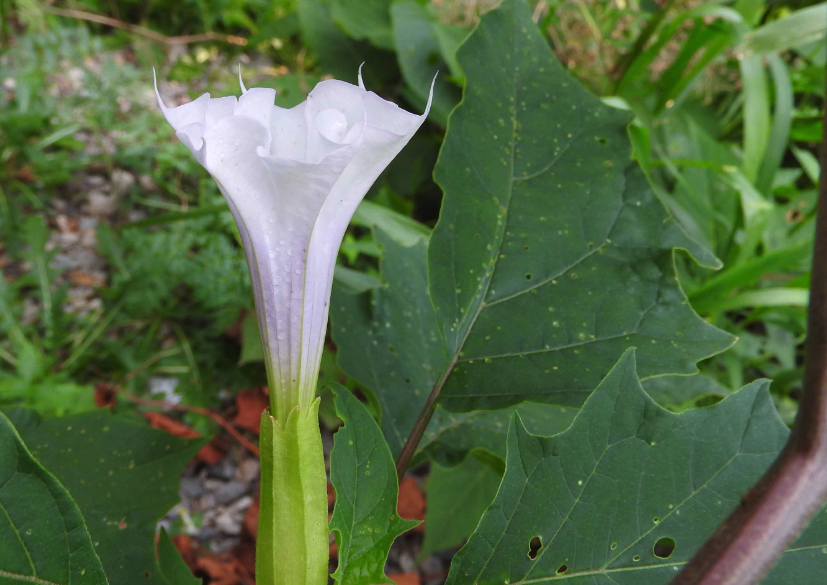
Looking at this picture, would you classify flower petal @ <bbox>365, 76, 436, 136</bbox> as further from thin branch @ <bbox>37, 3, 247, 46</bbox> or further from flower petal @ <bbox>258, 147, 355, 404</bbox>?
thin branch @ <bbox>37, 3, 247, 46</bbox>

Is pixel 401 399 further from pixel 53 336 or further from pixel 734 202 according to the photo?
pixel 734 202

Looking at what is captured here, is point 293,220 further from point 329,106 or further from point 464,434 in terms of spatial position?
point 464,434

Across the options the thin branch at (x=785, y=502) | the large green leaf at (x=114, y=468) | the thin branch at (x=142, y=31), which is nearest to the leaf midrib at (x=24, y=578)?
the large green leaf at (x=114, y=468)

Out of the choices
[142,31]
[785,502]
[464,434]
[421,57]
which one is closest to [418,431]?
[464,434]

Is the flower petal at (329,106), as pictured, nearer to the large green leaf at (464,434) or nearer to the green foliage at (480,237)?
the green foliage at (480,237)

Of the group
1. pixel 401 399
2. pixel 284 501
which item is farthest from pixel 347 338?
pixel 284 501

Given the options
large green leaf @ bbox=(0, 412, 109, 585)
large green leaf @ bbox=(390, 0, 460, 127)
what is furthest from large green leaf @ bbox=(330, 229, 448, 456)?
large green leaf @ bbox=(390, 0, 460, 127)
